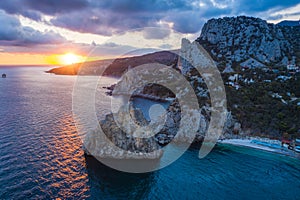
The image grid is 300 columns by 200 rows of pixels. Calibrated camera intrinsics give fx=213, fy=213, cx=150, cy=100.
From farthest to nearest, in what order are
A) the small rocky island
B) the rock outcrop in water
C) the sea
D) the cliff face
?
the cliff face
the small rocky island
the rock outcrop in water
the sea

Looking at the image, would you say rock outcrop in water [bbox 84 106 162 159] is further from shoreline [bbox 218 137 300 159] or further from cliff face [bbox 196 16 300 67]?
cliff face [bbox 196 16 300 67]

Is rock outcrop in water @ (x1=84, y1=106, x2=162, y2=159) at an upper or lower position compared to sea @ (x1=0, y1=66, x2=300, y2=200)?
upper

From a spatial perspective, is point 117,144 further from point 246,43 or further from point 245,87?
point 246,43

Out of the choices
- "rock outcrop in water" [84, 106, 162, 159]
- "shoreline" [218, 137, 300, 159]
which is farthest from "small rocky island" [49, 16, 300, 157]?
"shoreline" [218, 137, 300, 159]

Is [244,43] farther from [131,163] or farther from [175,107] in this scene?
[131,163]

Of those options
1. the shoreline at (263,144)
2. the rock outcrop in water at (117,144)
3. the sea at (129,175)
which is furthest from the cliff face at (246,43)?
the rock outcrop in water at (117,144)

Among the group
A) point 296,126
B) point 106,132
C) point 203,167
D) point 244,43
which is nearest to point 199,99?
point 296,126

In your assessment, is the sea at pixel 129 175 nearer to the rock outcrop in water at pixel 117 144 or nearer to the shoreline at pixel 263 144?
the shoreline at pixel 263 144

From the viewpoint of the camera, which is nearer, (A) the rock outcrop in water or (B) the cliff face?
(A) the rock outcrop in water
